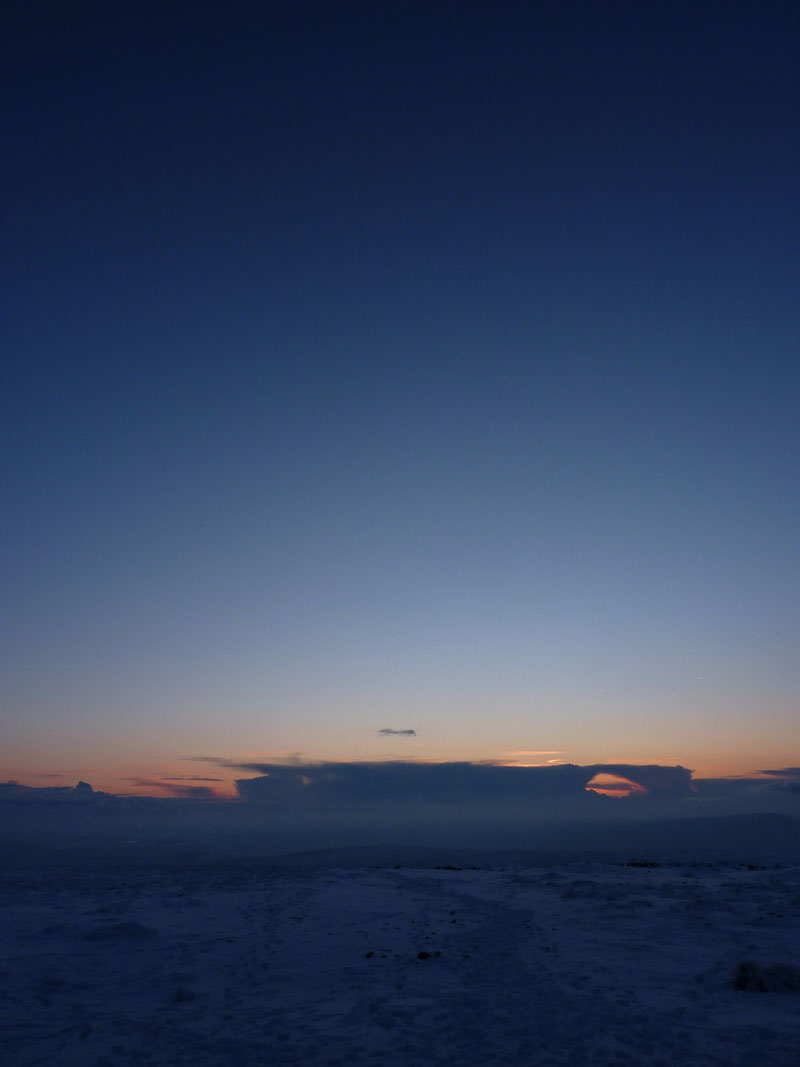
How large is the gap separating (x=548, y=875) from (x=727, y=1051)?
1935 centimetres

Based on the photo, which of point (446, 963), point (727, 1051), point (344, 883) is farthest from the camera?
point (344, 883)

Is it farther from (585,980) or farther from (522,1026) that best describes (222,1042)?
(585,980)

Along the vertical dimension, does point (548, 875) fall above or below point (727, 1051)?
below

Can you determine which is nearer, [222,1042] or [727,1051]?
[727,1051]

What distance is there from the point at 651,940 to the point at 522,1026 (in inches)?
290

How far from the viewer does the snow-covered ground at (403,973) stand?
11109mm

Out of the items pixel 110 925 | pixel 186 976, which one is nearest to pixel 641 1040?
pixel 186 976

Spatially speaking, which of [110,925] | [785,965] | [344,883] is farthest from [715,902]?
[110,925]

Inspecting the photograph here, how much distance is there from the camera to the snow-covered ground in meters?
11.1

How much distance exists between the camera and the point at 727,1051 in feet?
34.5

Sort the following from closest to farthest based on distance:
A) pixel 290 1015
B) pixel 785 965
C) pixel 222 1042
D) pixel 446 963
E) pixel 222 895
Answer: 1. pixel 222 1042
2. pixel 290 1015
3. pixel 785 965
4. pixel 446 963
5. pixel 222 895

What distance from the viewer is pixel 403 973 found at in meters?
15.4

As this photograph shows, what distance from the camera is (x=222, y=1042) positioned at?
37.6 feet

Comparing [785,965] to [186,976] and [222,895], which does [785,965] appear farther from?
[222,895]
